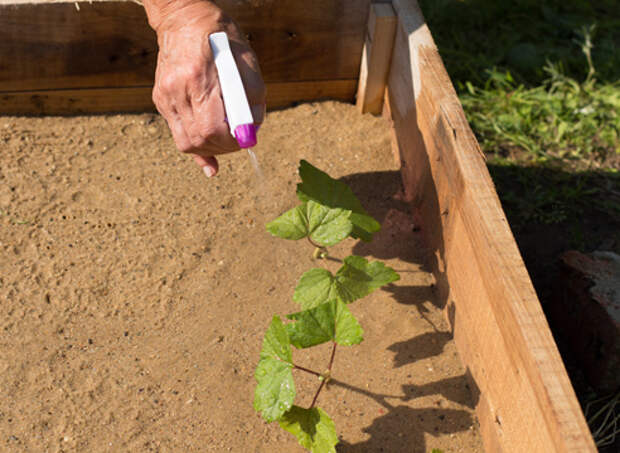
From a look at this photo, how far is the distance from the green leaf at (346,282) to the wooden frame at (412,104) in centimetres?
21

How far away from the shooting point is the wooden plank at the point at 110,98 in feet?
6.91

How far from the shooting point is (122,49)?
2.03m

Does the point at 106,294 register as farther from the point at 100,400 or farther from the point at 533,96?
the point at 533,96

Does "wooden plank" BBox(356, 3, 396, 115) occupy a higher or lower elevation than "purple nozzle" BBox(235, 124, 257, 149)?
lower

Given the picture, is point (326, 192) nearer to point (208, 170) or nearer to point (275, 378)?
point (208, 170)

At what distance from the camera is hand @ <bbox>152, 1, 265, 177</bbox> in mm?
1431

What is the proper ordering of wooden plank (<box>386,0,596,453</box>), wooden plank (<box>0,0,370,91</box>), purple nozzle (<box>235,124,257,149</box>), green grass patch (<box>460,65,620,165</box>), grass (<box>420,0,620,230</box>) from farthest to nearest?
green grass patch (<box>460,65,620,165</box>) < grass (<box>420,0,620,230</box>) < wooden plank (<box>0,0,370,91</box>) < purple nozzle (<box>235,124,257,149</box>) < wooden plank (<box>386,0,596,453</box>)

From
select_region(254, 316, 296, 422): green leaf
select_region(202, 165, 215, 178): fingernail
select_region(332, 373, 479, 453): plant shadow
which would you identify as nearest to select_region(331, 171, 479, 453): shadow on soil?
select_region(332, 373, 479, 453): plant shadow

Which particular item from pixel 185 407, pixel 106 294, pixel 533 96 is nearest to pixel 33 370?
pixel 106 294

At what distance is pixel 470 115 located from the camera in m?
2.50

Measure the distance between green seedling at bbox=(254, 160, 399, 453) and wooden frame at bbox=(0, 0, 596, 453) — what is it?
0.74 feet

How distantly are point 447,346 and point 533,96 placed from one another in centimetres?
128

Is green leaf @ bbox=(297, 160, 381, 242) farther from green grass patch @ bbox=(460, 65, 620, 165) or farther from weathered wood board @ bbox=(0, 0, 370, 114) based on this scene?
green grass patch @ bbox=(460, 65, 620, 165)

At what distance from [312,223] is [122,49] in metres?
0.85
